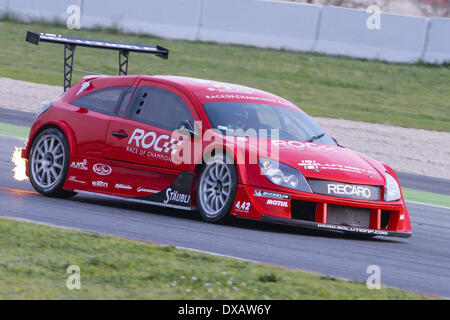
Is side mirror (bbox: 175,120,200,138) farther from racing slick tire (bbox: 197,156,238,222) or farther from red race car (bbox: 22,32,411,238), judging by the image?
racing slick tire (bbox: 197,156,238,222)

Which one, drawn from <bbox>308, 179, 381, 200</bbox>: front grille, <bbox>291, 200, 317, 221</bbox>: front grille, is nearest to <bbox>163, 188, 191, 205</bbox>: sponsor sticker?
<bbox>291, 200, 317, 221</bbox>: front grille

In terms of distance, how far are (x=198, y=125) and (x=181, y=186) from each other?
1.92ft

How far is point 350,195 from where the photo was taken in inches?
326

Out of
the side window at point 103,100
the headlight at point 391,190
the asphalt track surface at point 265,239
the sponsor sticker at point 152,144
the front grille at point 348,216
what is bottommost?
the asphalt track surface at point 265,239

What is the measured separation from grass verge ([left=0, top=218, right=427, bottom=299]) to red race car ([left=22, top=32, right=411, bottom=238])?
1592 millimetres

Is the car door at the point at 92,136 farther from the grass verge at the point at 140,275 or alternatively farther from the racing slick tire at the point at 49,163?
the grass verge at the point at 140,275

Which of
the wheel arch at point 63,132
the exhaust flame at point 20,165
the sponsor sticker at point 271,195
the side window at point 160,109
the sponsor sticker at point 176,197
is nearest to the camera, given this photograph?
the sponsor sticker at point 271,195

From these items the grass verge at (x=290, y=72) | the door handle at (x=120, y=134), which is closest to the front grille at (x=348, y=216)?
the door handle at (x=120, y=134)

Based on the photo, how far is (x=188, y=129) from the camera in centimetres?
877

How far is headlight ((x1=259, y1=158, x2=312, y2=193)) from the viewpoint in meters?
8.20

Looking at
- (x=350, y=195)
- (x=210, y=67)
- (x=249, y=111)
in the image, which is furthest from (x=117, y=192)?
(x=210, y=67)

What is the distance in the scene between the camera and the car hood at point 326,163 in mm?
8281

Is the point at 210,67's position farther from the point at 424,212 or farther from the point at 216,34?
the point at 424,212

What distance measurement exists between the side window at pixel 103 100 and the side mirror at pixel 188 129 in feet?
3.30
